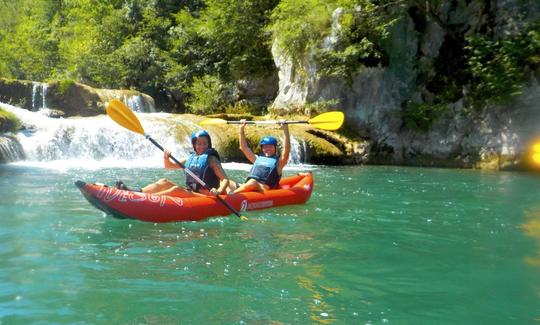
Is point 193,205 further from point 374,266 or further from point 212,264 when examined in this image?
point 374,266

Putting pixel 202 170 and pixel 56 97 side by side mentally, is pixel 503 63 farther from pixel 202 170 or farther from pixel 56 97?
pixel 56 97

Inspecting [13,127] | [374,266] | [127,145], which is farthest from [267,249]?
[13,127]

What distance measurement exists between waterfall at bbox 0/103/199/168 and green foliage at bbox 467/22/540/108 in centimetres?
752

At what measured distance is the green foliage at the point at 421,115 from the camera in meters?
14.4

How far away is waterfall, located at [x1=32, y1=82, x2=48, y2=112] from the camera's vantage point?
1711cm

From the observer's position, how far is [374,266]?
416 centimetres

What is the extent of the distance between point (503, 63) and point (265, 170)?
29.2 feet

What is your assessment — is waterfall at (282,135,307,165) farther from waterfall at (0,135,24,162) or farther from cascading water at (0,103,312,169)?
waterfall at (0,135,24,162)

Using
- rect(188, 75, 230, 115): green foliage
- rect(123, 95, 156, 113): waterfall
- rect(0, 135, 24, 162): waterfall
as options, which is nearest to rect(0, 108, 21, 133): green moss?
rect(0, 135, 24, 162): waterfall

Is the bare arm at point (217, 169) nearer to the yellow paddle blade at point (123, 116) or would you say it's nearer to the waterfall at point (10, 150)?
the yellow paddle blade at point (123, 116)

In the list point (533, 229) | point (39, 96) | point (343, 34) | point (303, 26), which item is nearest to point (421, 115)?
point (343, 34)

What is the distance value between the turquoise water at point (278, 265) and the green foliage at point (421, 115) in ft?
24.3

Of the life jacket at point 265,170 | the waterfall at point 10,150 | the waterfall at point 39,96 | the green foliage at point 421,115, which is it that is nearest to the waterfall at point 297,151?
the green foliage at point 421,115

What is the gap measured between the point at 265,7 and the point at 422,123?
875 centimetres
